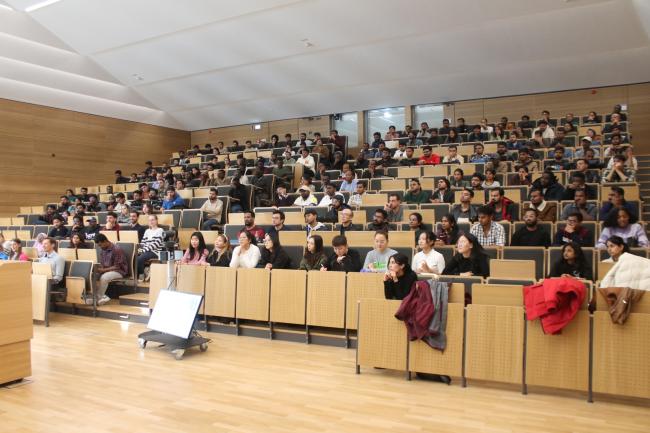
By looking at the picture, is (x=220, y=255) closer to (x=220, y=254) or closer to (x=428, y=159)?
(x=220, y=254)

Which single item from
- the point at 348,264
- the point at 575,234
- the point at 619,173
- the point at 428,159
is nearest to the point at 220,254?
the point at 348,264

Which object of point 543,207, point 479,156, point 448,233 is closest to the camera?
point 448,233

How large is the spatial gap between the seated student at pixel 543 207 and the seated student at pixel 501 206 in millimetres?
230

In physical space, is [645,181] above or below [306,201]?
above

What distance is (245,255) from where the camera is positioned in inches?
197

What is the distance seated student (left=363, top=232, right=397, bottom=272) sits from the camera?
4.30 meters

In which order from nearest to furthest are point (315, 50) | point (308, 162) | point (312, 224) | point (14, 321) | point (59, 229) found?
point (14, 321) → point (312, 224) → point (59, 229) → point (308, 162) → point (315, 50)

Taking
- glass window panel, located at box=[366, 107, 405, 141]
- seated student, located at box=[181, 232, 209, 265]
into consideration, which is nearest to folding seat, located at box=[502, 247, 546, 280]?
seated student, located at box=[181, 232, 209, 265]

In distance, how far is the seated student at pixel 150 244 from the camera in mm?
6381

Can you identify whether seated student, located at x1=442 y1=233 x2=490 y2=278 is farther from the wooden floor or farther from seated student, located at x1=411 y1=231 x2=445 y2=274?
the wooden floor

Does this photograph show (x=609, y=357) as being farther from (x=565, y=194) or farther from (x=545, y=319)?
(x=565, y=194)

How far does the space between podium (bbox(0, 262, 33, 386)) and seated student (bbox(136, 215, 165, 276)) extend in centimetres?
297

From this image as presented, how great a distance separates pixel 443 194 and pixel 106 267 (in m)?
4.05

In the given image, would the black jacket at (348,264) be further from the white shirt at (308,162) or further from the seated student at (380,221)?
the white shirt at (308,162)
